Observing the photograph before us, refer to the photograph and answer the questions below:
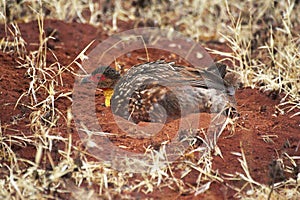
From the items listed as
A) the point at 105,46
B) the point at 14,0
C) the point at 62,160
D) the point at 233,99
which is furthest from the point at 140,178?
the point at 14,0

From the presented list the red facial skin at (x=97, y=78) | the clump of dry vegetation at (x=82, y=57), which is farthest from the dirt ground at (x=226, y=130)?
the red facial skin at (x=97, y=78)

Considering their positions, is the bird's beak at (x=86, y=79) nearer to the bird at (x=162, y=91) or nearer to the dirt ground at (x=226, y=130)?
the bird at (x=162, y=91)

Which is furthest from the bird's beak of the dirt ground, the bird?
the dirt ground

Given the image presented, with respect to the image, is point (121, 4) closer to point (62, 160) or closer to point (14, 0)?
point (14, 0)

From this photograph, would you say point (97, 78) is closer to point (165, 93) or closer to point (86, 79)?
point (86, 79)

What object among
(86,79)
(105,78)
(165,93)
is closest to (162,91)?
(165,93)

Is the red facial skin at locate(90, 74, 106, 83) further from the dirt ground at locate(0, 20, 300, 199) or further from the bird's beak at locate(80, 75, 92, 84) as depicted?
the dirt ground at locate(0, 20, 300, 199)
